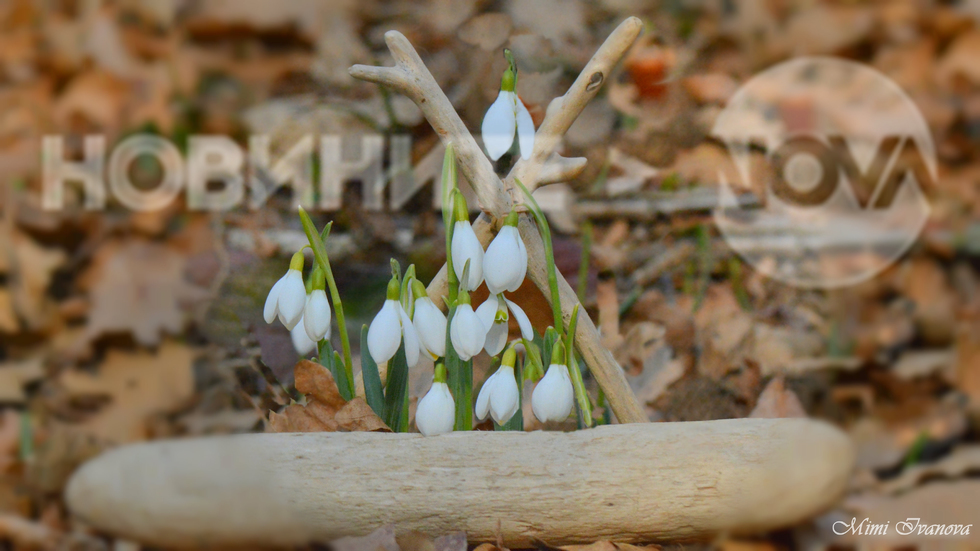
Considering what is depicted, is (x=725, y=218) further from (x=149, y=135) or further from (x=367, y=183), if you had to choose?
(x=149, y=135)

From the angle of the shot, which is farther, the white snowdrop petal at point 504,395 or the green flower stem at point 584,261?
the green flower stem at point 584,261

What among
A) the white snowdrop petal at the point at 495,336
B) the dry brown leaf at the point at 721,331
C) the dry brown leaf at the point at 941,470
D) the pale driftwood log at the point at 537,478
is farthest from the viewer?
the dry brown leaf at the point at 721,331

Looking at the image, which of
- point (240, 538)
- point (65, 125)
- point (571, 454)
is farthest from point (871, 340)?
point (65, 125)

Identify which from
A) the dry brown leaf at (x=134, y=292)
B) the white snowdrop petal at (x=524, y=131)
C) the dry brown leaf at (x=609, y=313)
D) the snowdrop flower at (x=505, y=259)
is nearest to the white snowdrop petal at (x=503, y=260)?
the snowdrop flower at (x=505, y=259)

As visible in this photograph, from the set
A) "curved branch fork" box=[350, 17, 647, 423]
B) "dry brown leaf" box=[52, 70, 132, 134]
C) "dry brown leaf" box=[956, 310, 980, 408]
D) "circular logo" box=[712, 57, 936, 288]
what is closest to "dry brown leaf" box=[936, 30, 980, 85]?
"circular logo" box=[712, 57, 936, 288]

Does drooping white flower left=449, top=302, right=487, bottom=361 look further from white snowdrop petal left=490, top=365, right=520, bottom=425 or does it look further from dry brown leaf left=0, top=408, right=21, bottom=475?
dry brown leaf left=0, top=408, right=21, bottom=475

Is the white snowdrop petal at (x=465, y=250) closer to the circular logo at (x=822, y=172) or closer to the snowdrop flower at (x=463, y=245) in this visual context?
the snowdrop flower at (x=463, y=245)
